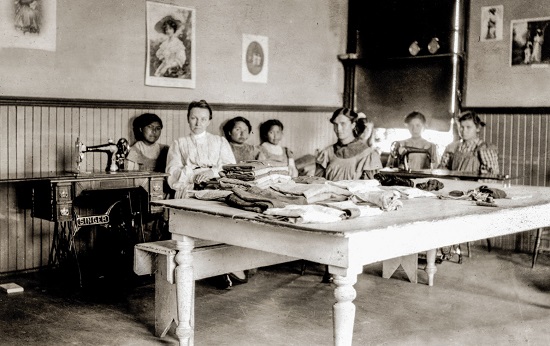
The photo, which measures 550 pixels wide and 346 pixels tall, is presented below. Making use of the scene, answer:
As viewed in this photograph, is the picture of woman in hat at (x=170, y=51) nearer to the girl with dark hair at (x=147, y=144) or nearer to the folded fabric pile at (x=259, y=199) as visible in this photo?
the girl with dark hair at (x=147, y=144)

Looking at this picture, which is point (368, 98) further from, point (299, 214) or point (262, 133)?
point (299, 214)

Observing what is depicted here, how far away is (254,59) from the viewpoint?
26.1 ft

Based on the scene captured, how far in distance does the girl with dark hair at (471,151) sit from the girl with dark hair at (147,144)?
3.15 meters

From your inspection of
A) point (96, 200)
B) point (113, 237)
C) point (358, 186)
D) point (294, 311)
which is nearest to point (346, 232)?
point (358, 186)

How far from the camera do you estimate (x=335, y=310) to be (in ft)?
10.2

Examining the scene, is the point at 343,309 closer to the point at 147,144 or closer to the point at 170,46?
the point at 147,144

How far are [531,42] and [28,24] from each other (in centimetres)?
531

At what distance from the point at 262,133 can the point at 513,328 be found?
418 centimetres

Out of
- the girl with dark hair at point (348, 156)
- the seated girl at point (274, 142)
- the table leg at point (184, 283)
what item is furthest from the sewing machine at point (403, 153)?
the table leg at point (184, 283)

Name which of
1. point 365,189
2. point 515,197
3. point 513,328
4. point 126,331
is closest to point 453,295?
point 513,328

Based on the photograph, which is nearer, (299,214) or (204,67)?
(299,214)

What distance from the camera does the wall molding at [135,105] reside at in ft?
19.6

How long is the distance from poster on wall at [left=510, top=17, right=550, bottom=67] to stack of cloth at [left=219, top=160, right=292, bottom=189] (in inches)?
171

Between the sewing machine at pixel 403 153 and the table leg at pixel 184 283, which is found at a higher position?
the sewing machine at pixel 403 153
